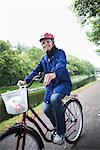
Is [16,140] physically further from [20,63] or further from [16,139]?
[20,63]

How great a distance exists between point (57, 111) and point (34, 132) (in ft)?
1.27

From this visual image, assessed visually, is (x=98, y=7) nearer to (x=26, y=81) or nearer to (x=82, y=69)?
(x=82, y=69)

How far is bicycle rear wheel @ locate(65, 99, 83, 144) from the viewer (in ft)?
10.9

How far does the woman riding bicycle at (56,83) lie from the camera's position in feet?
9.42

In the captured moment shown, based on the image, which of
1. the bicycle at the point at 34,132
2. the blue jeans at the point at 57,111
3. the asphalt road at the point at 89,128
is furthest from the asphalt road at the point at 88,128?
the blue jeans at the point at 57,111

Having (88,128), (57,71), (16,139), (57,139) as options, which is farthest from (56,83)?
(88,128)

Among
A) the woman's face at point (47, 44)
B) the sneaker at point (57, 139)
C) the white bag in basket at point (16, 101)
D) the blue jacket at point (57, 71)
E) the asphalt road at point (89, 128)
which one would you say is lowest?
the asphalt road at point (89, 128)

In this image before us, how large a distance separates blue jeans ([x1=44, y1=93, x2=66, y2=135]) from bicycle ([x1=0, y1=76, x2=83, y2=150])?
0.41 feet

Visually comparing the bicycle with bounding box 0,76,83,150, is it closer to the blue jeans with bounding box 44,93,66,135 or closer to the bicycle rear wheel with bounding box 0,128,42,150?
the bicycle rear wheel with bounding box 0,128,42,150

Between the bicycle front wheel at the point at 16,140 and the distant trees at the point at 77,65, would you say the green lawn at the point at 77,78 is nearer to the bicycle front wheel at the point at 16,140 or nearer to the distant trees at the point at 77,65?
the distant trees at the point at 77,65

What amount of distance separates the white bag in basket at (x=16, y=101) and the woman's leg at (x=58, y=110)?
394mm

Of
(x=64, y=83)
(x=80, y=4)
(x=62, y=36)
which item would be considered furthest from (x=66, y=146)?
(x=80, y=4)

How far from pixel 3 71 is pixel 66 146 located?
281 cm

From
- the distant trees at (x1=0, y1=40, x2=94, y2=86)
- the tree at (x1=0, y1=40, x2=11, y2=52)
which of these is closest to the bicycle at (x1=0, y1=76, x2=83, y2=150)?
the distant trees at (x1=0, y1=40, x2=94, y2=86)
